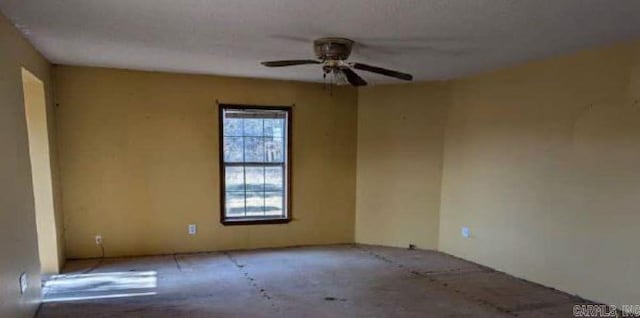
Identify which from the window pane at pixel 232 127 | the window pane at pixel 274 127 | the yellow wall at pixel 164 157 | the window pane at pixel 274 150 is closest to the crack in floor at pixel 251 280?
the yellow wall at pixel 164 157

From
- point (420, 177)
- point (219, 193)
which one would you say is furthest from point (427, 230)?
point (219, 193)

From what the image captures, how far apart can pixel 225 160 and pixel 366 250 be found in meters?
2.12

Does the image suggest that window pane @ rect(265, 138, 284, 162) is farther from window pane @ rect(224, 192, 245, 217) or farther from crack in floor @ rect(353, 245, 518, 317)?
crack in floor @ rect(353, 245, 518, 317)

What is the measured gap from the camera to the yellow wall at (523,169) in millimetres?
3488

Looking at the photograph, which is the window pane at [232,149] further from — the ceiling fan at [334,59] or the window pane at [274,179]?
the ceiling fan at [334,59]

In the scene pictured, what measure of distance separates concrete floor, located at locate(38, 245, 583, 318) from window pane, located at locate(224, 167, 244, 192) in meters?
0.83

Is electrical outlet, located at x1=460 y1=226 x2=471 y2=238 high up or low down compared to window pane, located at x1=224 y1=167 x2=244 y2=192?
down

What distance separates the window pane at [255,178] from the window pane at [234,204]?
0.50 ft

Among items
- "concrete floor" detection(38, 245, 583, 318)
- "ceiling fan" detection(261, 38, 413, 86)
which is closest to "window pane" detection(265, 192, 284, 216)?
"concrete floor" detection(38, 245, 583, 318)

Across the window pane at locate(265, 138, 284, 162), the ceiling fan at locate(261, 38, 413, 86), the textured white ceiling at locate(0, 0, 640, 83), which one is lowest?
the window pane at locate(265, 138, 284, 162)

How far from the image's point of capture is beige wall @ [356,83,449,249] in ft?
18.0

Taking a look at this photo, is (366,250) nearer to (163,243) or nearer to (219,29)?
(163,243)

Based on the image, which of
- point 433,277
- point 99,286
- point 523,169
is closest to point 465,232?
point 433,277

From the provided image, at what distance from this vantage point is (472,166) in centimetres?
504
